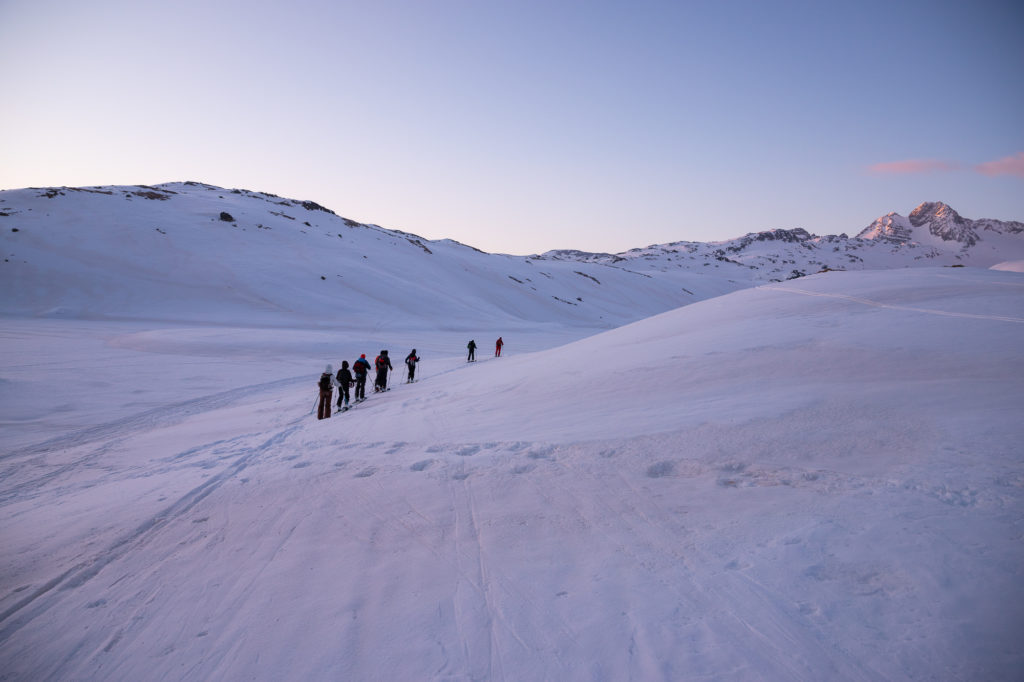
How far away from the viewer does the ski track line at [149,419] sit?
10.4 meters

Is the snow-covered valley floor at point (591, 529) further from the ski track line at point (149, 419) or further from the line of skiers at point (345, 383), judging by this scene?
the line of skiers at point (345, 383)

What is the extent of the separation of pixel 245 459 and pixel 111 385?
38.1 ft

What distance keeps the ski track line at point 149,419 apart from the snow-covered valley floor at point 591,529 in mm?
156

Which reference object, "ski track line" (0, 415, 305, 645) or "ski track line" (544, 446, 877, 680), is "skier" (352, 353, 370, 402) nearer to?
"ski track line" (0, 415, 305, 645)

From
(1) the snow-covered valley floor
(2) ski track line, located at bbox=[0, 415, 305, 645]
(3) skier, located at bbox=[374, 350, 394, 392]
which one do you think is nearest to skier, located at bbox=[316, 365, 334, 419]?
(1) the snow-covered valley floor

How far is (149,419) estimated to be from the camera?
43.1 feet

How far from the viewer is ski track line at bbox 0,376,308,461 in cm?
1041

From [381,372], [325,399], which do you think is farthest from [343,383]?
[381,372]

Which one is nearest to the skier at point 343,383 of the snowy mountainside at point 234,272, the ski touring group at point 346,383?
the ski touring group at point 346,383

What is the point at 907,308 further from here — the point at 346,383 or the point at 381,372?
the point at 381,372

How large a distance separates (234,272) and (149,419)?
42.9 metres

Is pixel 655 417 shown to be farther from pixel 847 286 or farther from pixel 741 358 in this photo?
pixel 847 286

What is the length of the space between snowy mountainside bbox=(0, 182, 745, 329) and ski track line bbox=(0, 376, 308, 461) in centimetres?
→ 2555


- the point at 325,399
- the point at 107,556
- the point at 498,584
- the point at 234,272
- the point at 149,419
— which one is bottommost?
the point at 149,419
